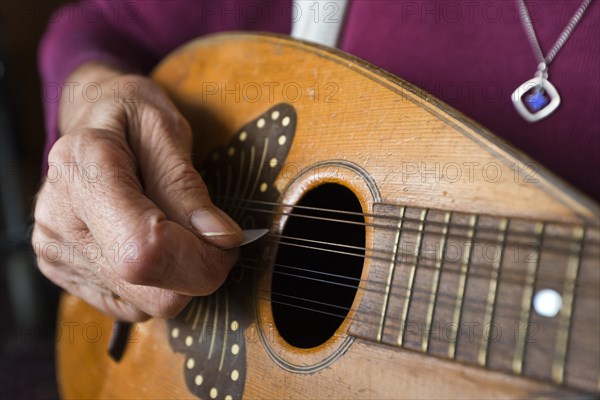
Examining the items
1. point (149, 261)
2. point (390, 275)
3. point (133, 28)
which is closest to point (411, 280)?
point (390, 275)

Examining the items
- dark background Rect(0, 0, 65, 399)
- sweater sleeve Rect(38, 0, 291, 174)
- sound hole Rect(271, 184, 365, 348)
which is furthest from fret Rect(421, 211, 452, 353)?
dark background Rect(0, 0, 65, 399)

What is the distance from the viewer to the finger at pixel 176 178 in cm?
56

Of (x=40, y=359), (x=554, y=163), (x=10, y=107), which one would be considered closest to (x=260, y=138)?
(x=554, y=163)

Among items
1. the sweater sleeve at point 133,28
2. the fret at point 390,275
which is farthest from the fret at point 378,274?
the sweater sleeve at point 133,28

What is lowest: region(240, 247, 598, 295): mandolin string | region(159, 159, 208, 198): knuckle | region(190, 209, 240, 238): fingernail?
region(240, 247, 598, 295): mandolin string

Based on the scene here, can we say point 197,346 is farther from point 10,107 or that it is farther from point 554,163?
point 10,107

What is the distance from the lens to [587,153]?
54cm

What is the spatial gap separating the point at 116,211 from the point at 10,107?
1.45 meters

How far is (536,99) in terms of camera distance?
56 cm

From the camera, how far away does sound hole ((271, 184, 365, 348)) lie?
588 millimetres

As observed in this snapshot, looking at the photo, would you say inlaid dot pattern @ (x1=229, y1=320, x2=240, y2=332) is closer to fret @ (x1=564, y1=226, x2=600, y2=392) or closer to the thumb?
the thumb

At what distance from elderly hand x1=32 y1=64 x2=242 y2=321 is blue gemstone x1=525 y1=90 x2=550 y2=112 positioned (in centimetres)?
32

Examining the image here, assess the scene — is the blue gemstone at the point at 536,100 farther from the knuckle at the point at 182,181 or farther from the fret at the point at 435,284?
the knuckle at the point at 182,181

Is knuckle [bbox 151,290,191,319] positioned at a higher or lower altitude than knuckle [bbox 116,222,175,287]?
lower
